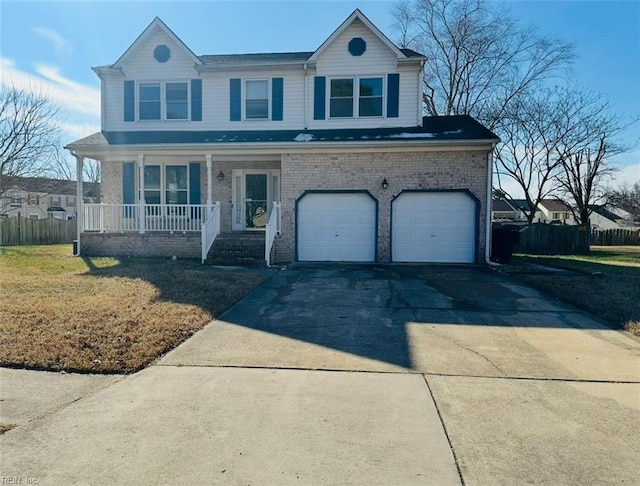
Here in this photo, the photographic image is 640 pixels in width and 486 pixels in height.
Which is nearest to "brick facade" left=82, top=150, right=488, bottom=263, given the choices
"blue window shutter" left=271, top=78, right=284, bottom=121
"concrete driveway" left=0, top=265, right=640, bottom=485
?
"blue window shutter" left=271, top=78, right=284, bottom=121

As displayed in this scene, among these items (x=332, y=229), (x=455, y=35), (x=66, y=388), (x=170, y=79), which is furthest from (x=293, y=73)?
(x=455, y=35)

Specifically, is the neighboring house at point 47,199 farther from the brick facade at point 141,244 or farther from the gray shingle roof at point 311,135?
the brick facade at point 141,244

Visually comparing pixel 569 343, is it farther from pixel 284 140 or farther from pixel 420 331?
pixel 284 140

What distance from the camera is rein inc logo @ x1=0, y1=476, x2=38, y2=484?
2.60 meters

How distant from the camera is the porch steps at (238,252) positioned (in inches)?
518

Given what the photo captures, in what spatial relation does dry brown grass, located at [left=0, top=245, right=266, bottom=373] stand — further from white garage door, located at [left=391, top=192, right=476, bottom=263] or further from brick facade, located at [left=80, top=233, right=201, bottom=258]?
white garage door, located at [left=391, top=192, right=476, bottom=263]

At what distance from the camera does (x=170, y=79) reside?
1608 cm

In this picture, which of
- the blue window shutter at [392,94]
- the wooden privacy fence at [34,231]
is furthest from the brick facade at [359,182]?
the wooden privacy fence at [34,231]

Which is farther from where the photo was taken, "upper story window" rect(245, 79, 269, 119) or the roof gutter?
"upper story window" rect(245, 79, 269, 119)

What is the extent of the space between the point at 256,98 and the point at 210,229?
5.58 meters

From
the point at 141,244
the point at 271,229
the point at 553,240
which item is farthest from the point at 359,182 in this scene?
the point at 553,240

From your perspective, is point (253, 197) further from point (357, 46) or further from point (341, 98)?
point (357, 46)

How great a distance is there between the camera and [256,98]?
51.7ft

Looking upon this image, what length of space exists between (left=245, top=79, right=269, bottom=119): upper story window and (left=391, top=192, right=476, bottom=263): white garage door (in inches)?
243
